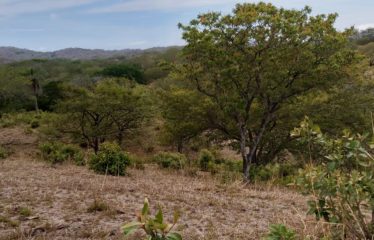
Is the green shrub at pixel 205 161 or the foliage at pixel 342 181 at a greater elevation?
the foliage at pixel 342 181

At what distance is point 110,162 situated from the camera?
1025 cm

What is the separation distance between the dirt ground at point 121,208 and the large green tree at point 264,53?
5.01 metres

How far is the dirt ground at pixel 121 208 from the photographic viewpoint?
436cm

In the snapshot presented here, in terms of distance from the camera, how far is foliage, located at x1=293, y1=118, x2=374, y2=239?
2.20 m

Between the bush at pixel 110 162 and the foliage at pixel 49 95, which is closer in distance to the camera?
the bush at pixel 110 162

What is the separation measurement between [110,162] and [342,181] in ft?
27.8

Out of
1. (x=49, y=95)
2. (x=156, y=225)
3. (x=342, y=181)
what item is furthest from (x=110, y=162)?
(x=49, y=95)

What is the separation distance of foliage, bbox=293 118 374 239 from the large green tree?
9286 millimetres

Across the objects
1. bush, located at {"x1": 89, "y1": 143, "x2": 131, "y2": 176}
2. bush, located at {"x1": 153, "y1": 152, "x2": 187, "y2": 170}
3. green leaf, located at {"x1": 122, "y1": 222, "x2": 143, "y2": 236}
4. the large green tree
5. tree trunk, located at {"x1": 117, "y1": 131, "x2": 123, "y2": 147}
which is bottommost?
tree trunk, located at {"x1": 117, "y1": 131, "x2": 123, "y2": 147}

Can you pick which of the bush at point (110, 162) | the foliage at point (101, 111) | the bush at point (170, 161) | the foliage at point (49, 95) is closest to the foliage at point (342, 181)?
the bush at point (110, 162)

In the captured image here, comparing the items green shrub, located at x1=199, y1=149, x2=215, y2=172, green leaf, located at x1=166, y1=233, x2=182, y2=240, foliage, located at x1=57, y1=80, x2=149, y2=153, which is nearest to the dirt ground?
green leaf, located at x1=166, y1=233, x2=182, y2=240

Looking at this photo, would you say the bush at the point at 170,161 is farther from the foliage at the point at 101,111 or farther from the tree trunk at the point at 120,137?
the tree trunk at the point at 120,137

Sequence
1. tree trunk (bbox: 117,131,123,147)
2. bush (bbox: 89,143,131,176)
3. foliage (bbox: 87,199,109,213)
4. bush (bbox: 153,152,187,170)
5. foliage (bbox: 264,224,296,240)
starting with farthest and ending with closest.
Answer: tree trunk (bbox: 117,131,123,147)
bush (bbox: 153,152,187,170)
bush (bbox: 89,143,131,176)
foliage (bbox: 87,199,109,213)
foliage (bbox: 264,224,296,240)

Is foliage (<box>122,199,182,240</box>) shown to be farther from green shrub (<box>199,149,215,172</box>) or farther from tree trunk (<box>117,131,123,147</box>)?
tree trunk (<box>117,131,123,147</box>)
